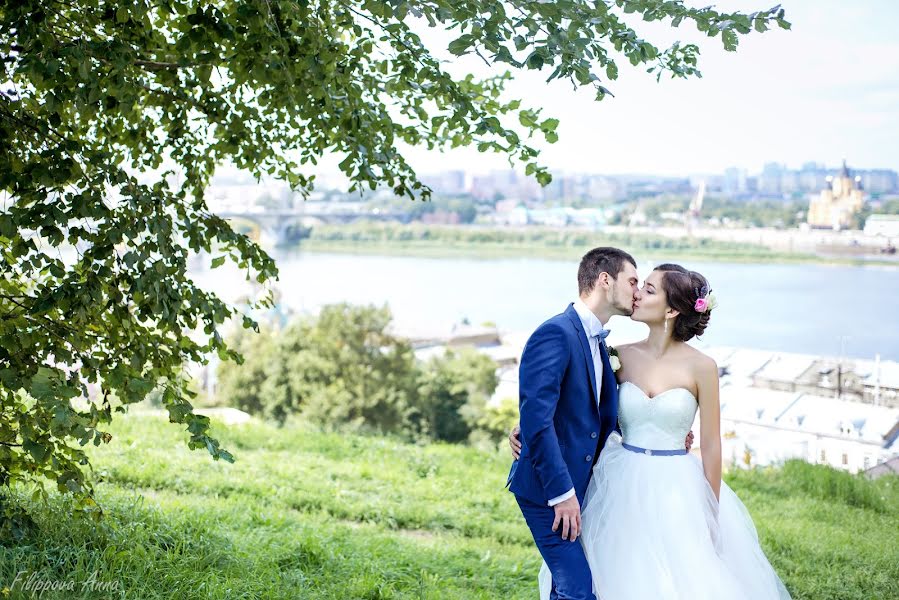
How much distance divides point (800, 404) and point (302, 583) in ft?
70.2

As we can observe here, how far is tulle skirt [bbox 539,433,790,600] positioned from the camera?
9.05ft

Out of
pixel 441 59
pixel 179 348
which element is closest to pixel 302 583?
pixel 179 348

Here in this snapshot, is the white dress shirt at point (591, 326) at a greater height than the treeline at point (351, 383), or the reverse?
the white dress shirt at point (591, 326)

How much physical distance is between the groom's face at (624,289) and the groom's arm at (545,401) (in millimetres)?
242

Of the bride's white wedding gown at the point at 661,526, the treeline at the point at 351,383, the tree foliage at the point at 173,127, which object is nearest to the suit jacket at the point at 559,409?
the bride's white wedding gown at the point at 661,526

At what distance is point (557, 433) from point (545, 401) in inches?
8.0

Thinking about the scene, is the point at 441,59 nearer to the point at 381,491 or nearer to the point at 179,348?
the point at 179,348

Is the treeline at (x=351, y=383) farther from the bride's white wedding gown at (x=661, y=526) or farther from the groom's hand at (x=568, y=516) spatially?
the groom's hand at (x=568, y=516)

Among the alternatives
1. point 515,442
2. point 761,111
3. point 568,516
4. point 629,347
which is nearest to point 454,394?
point 629,347

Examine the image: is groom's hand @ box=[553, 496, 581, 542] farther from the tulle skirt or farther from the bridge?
the bridge

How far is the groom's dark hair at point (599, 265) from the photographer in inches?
110

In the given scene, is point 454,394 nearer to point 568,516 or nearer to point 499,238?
point 499,238

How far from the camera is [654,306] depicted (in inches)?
116

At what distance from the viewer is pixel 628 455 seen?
299 centimetres
